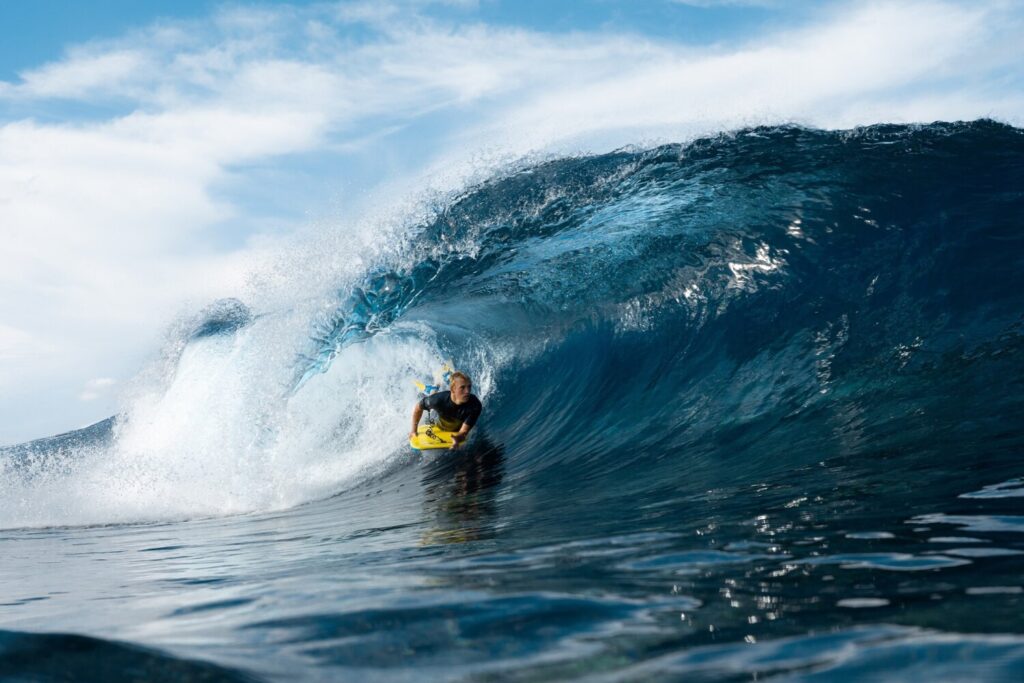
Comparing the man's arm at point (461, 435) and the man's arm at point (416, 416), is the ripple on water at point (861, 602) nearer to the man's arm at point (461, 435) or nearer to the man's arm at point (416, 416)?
the man's arm at point (461, 435)

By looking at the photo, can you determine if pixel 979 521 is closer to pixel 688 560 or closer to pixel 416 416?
pixel 688 560

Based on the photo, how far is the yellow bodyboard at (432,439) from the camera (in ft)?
31.2

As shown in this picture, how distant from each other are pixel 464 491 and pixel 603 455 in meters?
1.33

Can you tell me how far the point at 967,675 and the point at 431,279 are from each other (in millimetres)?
12266

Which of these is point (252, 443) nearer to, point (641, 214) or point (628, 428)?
point (628, 428)

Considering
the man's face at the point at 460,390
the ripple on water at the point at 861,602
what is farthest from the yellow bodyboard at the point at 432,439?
the ripple on water at the point at 861,602

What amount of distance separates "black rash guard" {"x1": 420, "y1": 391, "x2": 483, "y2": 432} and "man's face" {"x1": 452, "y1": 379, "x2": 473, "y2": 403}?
116 millimetres

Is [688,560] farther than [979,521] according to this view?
No

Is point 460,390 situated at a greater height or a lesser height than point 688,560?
greater

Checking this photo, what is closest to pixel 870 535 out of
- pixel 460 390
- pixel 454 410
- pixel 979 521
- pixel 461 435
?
pixel 979 521

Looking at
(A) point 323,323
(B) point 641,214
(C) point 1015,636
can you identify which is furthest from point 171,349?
(C) point 1015,636

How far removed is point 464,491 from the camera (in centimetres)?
718

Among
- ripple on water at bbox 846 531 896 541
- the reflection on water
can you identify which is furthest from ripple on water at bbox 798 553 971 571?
the reflection on water

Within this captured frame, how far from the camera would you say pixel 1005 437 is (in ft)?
16.7
